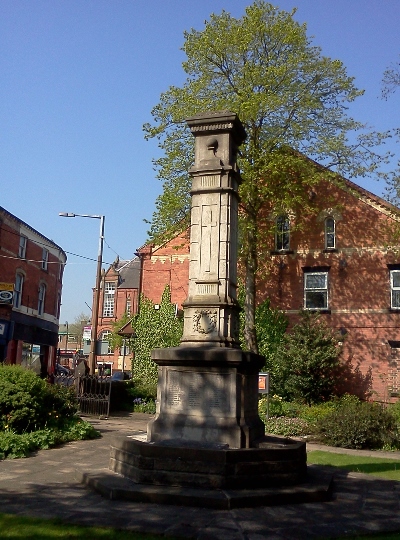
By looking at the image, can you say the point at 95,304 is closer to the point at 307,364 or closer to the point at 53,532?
the point at 307,364

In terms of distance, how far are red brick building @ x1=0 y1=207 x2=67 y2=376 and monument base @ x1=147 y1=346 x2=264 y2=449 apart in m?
22.6

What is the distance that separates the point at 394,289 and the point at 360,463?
13.3 metres

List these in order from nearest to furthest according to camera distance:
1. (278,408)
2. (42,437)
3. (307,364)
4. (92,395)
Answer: (42,437) < (92,395) < (278,408) < (307,364)

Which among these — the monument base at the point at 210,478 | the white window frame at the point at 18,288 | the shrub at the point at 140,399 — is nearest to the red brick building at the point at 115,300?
the white window frame at the point at 18,288

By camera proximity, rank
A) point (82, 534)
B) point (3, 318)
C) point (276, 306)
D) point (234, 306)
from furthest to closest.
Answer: point (3, 318) → point (276, 306) → point (234, 306) → point (82, 534)

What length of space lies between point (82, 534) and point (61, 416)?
8033mm

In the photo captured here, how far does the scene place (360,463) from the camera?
11656 millimetres

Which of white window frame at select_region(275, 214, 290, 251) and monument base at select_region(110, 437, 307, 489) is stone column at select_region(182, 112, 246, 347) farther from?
white window frame at select_region(275, 214, 290, 251)

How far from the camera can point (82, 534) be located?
5.61 m

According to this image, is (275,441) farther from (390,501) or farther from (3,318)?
(3,318)

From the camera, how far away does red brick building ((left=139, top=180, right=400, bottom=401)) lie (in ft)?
76.4

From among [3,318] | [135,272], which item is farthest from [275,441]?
[135,272]

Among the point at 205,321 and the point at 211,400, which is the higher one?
the point at 205,321

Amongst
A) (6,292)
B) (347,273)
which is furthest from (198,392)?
(6,292)
